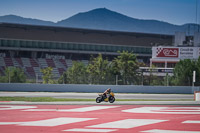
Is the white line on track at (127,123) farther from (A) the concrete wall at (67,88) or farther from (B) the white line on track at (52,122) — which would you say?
(A) the concrete wall at (67,88)

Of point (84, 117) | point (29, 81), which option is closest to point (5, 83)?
point (29, 81)

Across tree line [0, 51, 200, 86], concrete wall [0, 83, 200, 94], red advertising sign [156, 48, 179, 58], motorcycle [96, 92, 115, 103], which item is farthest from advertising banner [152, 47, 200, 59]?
motorcycle [96, 92, 115, 103]

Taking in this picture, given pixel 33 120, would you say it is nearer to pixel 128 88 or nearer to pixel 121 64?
pixel 128 88

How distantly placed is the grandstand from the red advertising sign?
317 centimetres

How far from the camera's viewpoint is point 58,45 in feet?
239

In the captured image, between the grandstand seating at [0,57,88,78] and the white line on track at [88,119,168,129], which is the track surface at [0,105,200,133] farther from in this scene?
the grandstand seating at [0,57,88,78]

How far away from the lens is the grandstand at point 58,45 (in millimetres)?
69062

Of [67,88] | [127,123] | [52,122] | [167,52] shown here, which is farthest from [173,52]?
[52,122]

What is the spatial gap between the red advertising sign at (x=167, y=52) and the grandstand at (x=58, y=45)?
10.4ft

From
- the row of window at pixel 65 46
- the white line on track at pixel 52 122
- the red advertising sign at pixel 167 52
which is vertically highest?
the row of window at pixel 65 46

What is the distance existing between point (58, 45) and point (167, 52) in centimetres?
2259

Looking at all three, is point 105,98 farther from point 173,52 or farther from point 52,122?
point 173,52

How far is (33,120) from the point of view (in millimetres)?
15828

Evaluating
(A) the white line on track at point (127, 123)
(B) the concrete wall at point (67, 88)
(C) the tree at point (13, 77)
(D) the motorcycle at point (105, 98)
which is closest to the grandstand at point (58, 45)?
(C) the tree at point (13, 77)
